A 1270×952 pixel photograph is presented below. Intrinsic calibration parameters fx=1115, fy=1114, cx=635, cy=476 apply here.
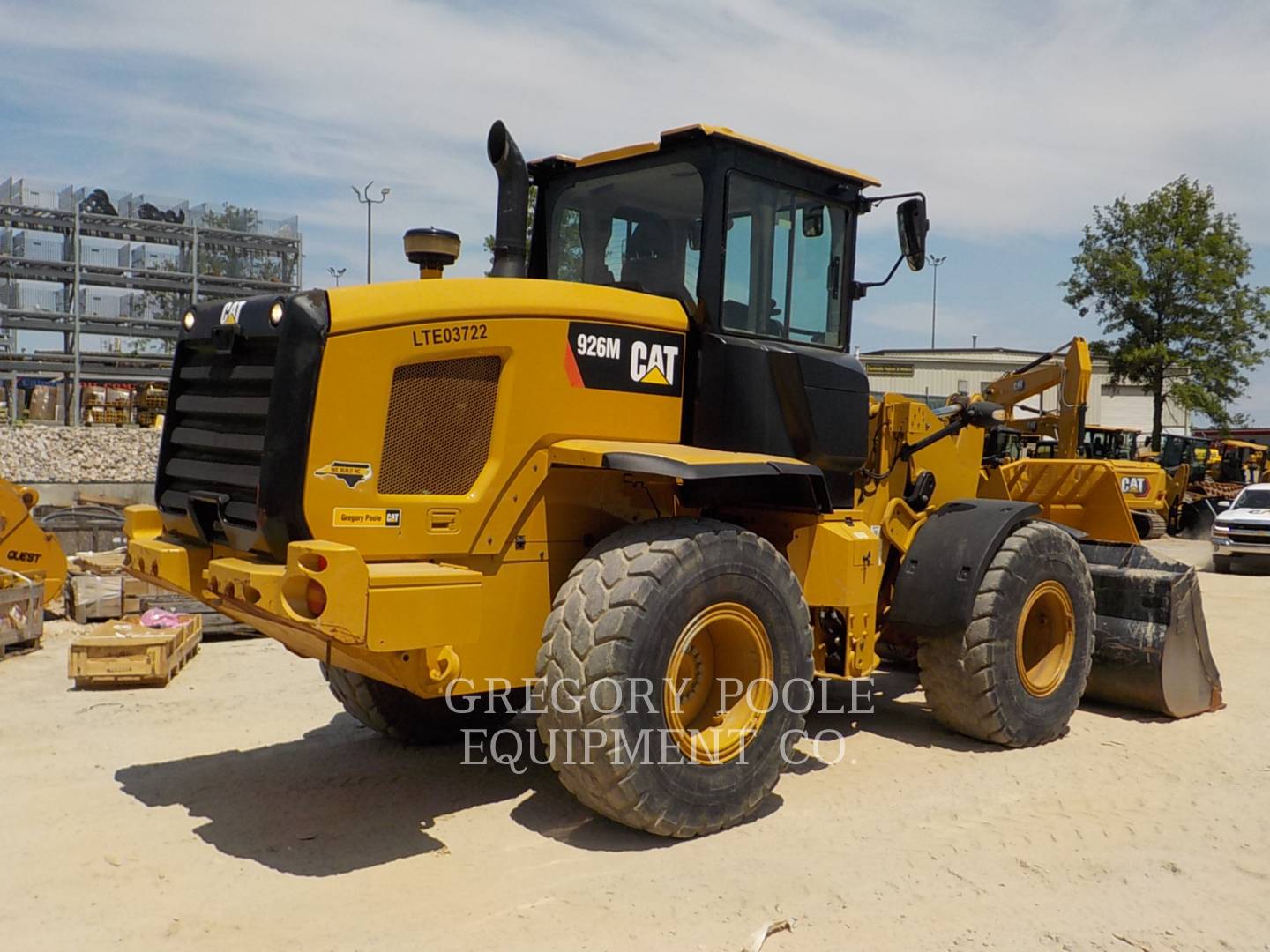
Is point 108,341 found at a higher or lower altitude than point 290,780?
higher

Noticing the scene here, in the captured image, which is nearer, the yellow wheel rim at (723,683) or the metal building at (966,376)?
the yellow wheel rim at (723,683)

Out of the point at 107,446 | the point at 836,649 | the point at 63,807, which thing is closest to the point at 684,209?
the point at 836,649

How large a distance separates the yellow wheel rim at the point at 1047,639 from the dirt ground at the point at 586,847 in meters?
0.40

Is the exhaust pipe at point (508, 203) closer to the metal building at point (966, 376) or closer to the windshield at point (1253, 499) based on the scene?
the windshield at point (1253, 499)

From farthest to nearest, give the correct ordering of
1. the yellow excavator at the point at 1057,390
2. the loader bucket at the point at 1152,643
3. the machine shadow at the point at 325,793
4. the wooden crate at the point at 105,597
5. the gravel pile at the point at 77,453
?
the gravel pile at the point at 77,453
the wooden crate at the point at 105,597
the yellow excavator at the point at 1057,390
the loader bucket at the point at 1152,643
the machine shadow at the point at 325,793

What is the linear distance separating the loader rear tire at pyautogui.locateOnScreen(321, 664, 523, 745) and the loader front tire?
151 centimetres

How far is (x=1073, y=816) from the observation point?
5477 mm

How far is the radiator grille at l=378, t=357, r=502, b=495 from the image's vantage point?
466 cm

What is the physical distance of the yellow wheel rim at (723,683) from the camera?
5.12 metres

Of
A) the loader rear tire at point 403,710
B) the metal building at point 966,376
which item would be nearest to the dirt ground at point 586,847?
the loader rear tire at point 403,710

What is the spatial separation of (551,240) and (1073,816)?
4164 mm

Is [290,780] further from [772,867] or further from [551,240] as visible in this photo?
[551,240]

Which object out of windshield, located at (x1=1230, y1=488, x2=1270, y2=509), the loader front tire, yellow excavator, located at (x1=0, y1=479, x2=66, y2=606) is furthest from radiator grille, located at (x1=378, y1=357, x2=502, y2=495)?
windshield, located at (x1=1230, y1=488, x2=1270, y2=509)

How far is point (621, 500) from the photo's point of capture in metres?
5.38
